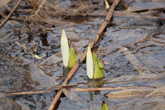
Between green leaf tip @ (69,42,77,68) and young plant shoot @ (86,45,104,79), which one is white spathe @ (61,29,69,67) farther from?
young plant shoot @ (86,45,104,79)

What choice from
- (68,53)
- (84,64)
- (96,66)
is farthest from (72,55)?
(96,66)

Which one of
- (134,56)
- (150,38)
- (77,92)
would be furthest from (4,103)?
(150,38)

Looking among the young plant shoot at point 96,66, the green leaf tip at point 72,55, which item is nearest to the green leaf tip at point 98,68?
the young plant shoot at point 96,66

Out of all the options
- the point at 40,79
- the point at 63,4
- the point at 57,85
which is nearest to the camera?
the point at 57,85

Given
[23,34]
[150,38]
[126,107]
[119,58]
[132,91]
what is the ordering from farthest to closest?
[23,34]
[150,38]
[119,58]
[132,91]
[126,107]

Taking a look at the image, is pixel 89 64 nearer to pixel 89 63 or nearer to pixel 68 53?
pixel 89 63

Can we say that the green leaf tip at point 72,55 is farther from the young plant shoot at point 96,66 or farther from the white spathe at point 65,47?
the young plant shoot at point 96,66

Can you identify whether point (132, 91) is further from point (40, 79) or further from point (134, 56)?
point (40, 79)
